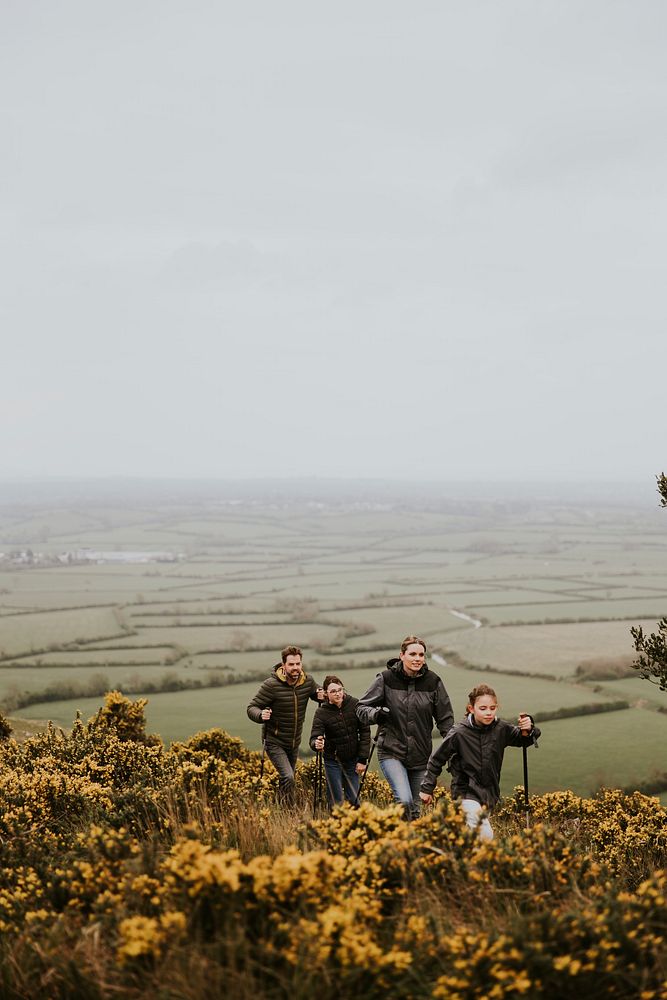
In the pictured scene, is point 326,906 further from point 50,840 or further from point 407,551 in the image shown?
point 407,551

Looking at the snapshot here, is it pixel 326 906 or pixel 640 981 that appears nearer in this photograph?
pixel 640 981

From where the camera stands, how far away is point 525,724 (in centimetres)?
879

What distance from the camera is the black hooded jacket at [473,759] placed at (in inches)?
340

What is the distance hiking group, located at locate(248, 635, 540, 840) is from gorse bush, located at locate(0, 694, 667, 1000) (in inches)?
29.2

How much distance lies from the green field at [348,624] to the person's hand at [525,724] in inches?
773

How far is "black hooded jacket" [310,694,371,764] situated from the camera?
11227 mm

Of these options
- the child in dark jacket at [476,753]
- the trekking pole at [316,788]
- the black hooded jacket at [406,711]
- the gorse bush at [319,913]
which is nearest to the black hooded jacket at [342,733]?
the trekking pole at [316,788]

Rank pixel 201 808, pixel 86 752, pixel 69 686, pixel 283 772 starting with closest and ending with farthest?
pixel 201 808
pixel 283 772
pixel 86 752
pixel 69 686

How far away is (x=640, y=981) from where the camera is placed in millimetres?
4773

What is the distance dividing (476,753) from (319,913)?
151 inches

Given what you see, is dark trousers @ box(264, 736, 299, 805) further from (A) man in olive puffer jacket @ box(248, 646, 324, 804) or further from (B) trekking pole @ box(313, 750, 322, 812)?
(B) trekking pole @ box(313, 750, 322, 812)

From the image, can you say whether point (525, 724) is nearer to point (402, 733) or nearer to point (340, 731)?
point (402, 733)

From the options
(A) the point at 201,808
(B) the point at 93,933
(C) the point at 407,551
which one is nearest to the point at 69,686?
(A) the point at 201,808

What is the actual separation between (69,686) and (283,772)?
3146 cm
